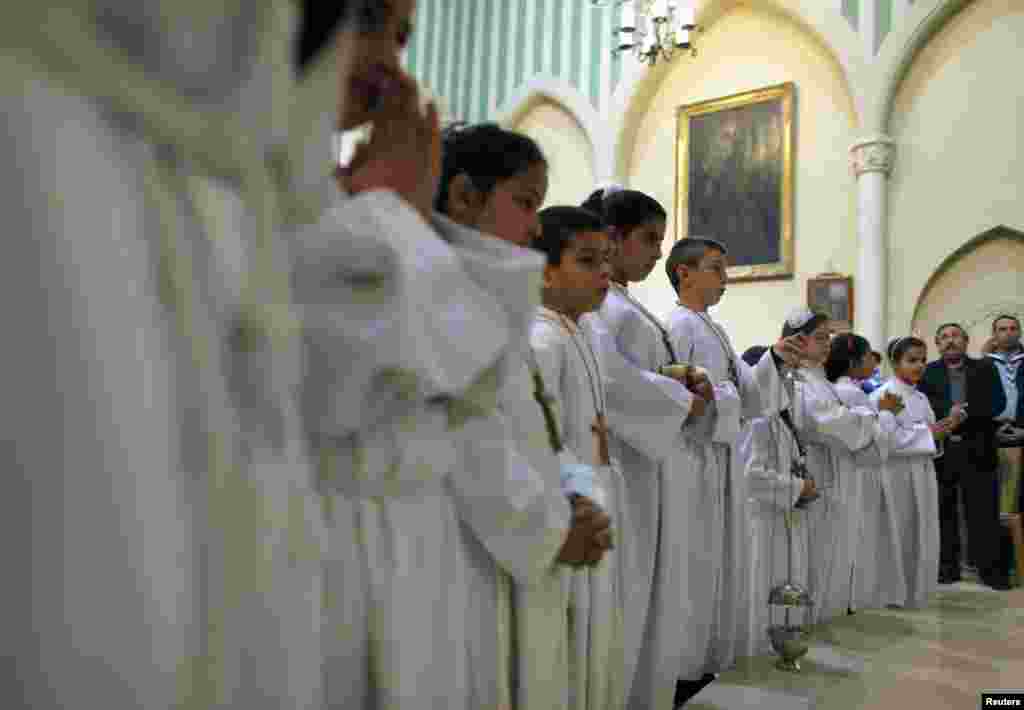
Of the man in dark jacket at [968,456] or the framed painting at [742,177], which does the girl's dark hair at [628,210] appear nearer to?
the man in dark jacket at [968,456]

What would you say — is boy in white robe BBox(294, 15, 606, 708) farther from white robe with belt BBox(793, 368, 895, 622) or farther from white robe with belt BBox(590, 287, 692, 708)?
white robe with belt BBox(793, 368, 895, 622)

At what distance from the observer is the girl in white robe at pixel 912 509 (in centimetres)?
607

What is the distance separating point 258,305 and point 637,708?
8.47ft

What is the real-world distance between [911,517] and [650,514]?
13.6ft

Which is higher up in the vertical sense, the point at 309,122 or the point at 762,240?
the point at 762,240

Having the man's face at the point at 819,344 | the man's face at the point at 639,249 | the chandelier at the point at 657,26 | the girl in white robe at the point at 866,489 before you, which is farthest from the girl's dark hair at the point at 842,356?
the chandelier at the point at 657,26

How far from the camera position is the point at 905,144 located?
9.31 m

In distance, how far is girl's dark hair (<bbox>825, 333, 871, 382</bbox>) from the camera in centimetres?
623

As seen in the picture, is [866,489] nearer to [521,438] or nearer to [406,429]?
[521,438]

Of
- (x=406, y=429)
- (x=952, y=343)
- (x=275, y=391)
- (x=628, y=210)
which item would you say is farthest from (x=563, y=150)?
(x=275, y=391)

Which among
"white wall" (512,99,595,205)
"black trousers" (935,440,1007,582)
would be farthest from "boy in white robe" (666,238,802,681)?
"white wall" (512,99,595,205)

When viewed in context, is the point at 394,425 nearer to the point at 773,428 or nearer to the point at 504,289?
the point at 504,289

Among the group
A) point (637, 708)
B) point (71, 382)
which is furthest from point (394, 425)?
point (637, 708)

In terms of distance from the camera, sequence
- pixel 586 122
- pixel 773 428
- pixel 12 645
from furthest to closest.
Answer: pixel 586 122, pixel 773 428, pixel 12 645
